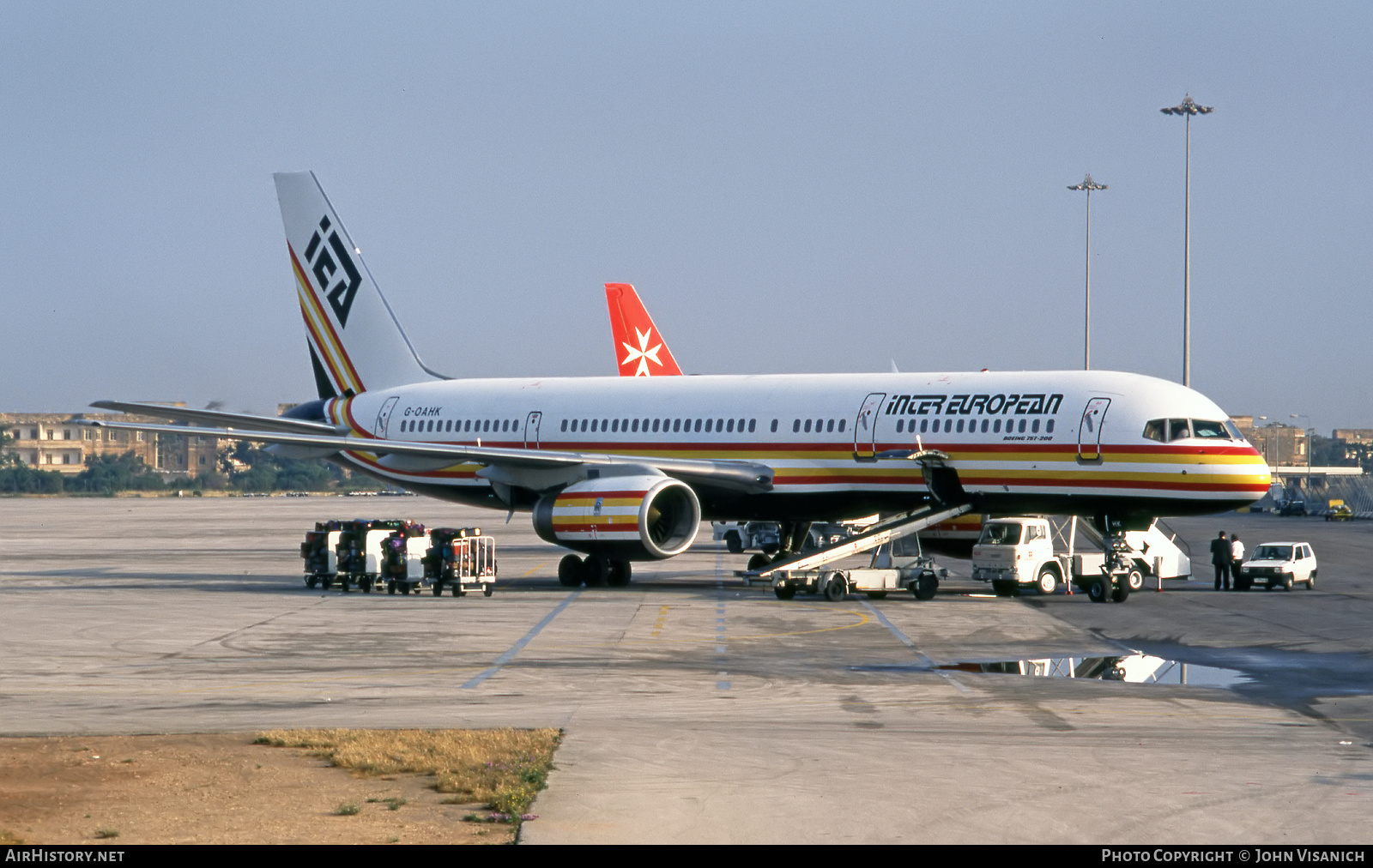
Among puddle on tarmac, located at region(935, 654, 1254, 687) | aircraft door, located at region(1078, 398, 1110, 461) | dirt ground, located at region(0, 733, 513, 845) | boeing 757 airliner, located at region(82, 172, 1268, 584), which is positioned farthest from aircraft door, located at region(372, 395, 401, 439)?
dirt ground, located at region(0, 733, 513, 845)

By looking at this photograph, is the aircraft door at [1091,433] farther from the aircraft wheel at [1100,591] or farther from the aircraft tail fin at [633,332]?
the aircraft tail fin at [633,332]

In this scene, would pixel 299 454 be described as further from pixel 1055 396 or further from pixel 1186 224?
pixel 1186 224

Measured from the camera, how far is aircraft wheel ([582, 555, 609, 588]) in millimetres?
41938

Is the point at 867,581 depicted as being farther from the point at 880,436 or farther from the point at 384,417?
the point at 384,417

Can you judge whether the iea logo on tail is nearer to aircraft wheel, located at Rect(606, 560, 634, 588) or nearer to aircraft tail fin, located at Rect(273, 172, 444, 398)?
aircraft tail fin, located at Rect(273, 172, 444, 398)

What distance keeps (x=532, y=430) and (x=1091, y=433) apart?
644 inches

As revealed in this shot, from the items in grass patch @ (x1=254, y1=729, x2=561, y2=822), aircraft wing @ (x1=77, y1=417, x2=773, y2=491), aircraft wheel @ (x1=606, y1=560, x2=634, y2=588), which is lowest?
aircraft wheel @ (x1=606, y1=560, x2=634, y2=588)

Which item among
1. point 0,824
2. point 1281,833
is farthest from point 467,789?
point 1281,833

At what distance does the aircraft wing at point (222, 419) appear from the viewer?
138ft

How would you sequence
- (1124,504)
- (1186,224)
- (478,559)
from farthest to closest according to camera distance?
(1186,224) < (478,559) < (1124,504)

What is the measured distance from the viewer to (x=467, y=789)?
13984 mm

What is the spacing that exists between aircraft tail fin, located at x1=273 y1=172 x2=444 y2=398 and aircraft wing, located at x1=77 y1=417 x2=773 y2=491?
7595mm

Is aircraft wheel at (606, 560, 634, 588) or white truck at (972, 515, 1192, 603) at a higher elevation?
white truck at (972, 515, 1192, 603)
